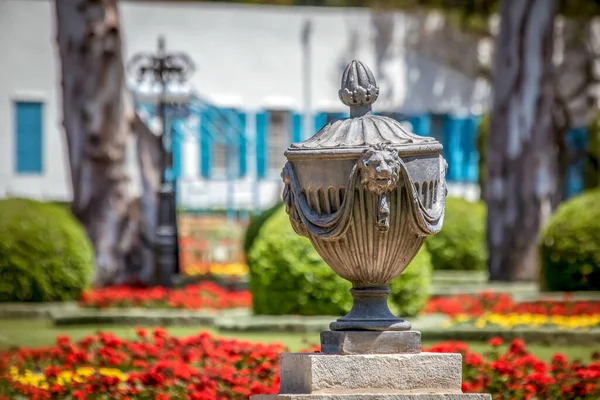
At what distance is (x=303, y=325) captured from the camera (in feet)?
38.3

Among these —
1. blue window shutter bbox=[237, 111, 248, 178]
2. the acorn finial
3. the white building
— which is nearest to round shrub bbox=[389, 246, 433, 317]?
the acorn finial

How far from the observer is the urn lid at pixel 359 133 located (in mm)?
6273

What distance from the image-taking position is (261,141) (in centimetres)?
2677

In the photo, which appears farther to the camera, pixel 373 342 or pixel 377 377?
pixel 373 342

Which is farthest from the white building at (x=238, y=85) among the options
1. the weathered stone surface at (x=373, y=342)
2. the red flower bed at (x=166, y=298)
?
the weathered stone surface at (x=373, y=342)

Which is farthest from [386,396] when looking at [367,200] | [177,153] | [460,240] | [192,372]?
[177,153]

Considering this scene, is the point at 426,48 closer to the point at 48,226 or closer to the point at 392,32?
the point at 392,32

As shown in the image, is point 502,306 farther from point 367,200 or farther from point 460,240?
point 460,240

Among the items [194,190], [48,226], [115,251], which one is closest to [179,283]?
[115,251]

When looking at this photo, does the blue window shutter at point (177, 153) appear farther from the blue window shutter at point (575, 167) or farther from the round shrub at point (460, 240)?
the blue window shutter at point (575, 167)

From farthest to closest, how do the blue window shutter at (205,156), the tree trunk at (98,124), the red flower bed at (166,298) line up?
the blue window shutter at (205,156) → the tree trunk at (98,124) → the red flower bed at (166,298)

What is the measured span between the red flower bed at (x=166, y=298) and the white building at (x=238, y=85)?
9.08 m

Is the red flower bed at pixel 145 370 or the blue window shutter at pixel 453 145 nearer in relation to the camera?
the red flower bed at pixel 145 370

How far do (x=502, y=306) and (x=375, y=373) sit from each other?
7.51 m
